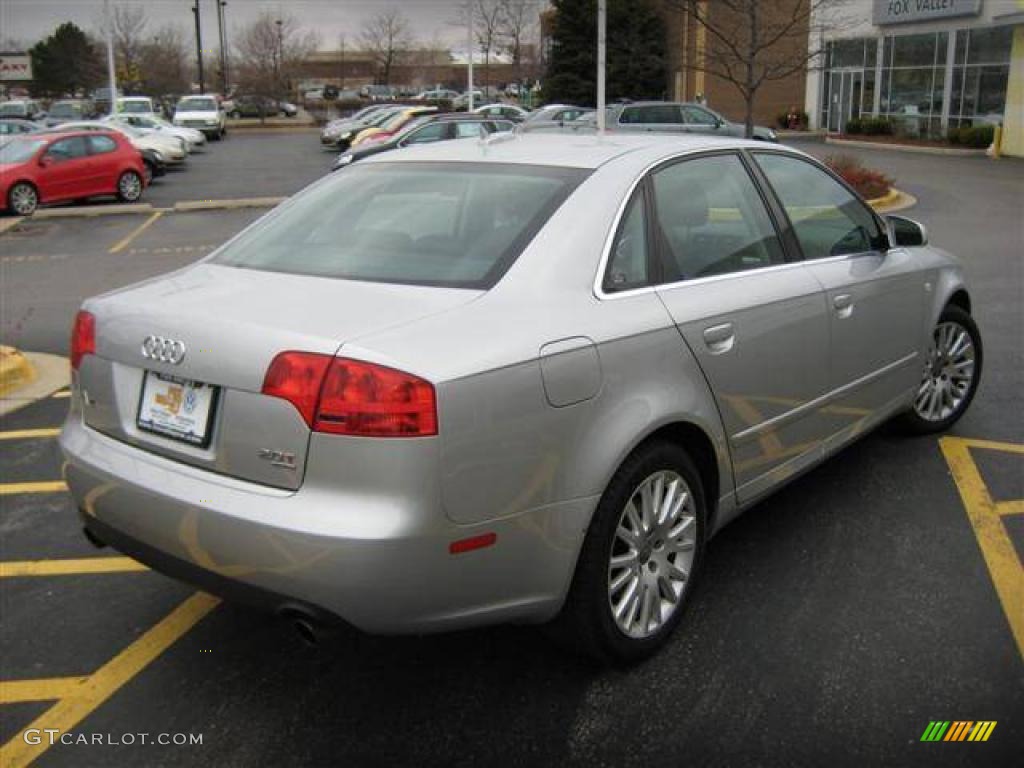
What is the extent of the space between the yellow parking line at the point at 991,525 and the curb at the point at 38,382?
5504 millimetres

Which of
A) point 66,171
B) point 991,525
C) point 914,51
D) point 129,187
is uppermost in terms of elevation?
point 914,51

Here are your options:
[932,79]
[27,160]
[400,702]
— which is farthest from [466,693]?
[932,79]

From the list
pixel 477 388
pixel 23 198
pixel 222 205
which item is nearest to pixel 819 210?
pixel 477 388

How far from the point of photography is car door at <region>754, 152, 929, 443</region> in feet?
13.4

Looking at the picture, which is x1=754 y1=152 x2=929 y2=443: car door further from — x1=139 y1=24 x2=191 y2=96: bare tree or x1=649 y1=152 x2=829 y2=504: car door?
x1=139 y1=24 x2=191 y2=96: bare tree

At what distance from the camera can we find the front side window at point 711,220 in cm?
347

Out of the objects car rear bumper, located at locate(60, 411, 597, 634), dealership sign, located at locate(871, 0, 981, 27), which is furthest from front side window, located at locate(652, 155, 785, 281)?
dealership sign, located at locate(871, 0, 981, 27)

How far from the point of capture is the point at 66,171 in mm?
19531

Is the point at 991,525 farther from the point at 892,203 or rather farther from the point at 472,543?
the point at 892,203

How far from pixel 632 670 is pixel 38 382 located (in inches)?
210

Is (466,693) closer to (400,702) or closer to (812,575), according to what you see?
(400,702)

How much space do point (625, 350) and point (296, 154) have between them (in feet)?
114

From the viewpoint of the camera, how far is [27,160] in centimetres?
1908

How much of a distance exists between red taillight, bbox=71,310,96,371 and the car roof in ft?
4.37
